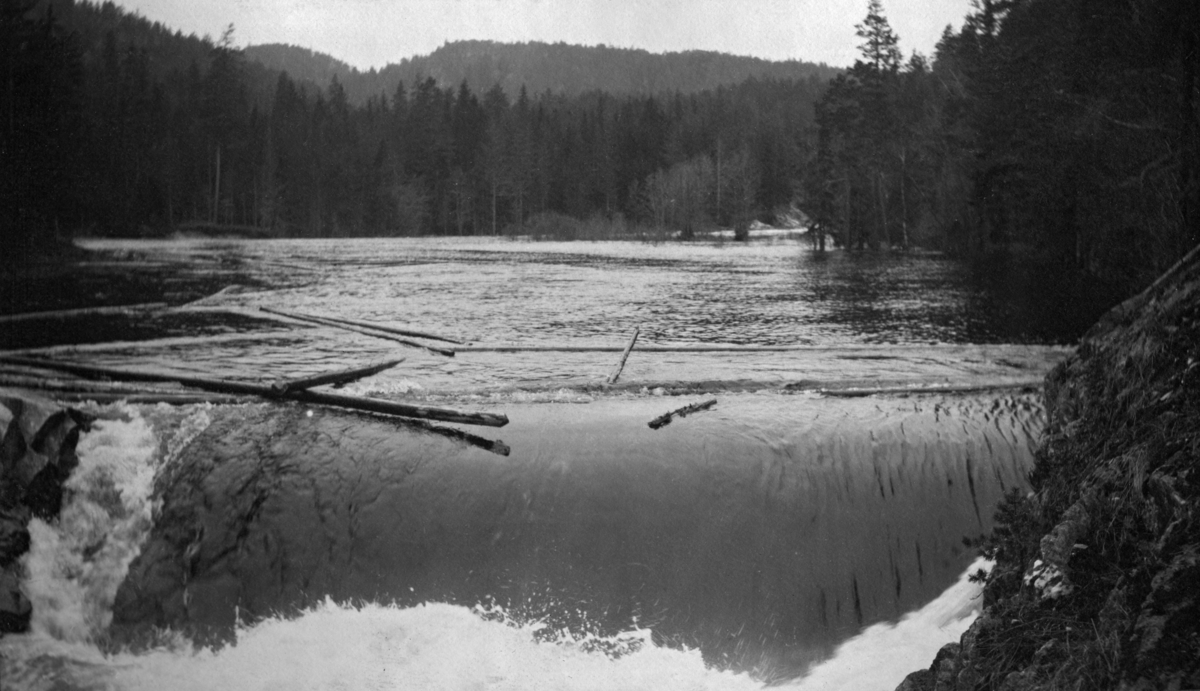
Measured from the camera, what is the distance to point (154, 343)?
13289mm

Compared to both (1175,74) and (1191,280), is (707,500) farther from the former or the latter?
(1175,74)

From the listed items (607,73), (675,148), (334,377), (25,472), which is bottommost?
(25,472)

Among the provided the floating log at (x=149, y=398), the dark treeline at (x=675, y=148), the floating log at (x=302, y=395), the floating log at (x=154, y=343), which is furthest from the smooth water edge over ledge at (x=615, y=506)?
the dark treeline at (x=675, y=148)

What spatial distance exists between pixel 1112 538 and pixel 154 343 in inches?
539

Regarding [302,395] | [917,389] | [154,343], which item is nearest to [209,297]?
[154,343]

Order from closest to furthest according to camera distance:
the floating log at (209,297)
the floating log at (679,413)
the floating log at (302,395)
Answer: the floating log at (302,395) → the floating log at (679,413) → the floating log at (209,297)

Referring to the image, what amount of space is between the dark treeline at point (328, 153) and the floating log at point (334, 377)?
15.2 metres

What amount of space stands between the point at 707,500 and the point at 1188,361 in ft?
12.4

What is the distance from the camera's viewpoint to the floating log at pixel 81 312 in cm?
1545

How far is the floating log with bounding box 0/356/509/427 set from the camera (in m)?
8.23

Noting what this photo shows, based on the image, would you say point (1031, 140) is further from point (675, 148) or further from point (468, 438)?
point (675, 148)

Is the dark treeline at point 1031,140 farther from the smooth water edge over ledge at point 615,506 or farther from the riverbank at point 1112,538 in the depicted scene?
the riverbank at point 1112,538

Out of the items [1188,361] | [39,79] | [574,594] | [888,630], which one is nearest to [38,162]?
[39,79]

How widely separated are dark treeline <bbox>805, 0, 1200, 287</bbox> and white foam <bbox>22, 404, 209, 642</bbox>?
16.1 metres
